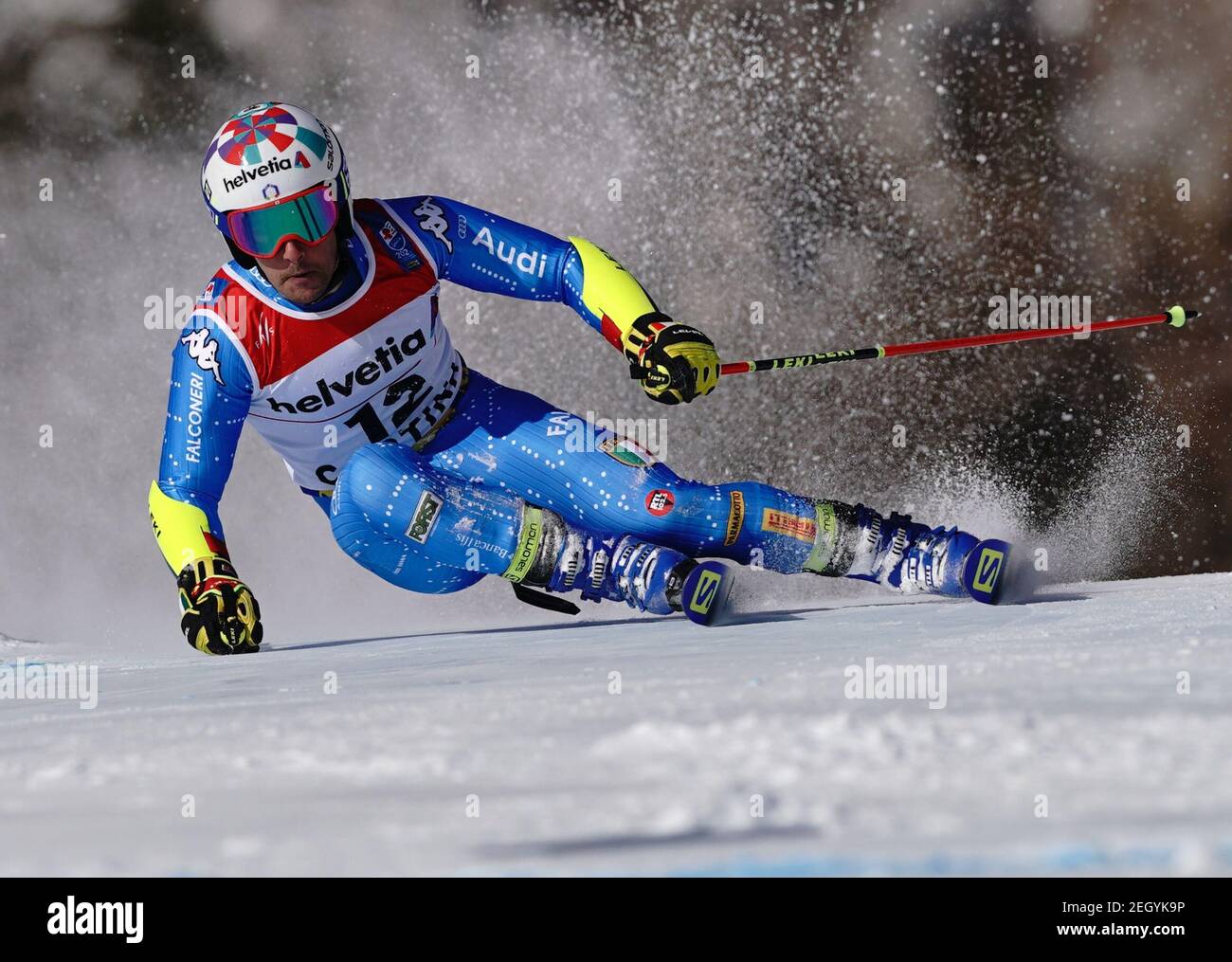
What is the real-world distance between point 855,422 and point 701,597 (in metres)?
2.82

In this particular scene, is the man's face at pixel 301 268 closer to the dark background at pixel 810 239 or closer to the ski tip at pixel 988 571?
the ski tip at pixel 988 571

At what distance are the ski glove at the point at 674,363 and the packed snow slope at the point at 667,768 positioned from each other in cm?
87

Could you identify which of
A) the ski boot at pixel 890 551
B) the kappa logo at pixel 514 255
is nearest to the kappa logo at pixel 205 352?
the kappa logo at pixel 514 255

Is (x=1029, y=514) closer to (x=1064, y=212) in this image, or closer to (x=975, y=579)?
(x=1064, y=212)

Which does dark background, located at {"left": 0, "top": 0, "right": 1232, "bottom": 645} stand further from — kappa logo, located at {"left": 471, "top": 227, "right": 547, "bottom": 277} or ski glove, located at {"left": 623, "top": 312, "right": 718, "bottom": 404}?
ski glove, located at {"left": 623, "top": 312, "right": 718, "bottom": 404}

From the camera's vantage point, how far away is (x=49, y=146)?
571 cm

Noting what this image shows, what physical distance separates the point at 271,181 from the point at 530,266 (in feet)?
1.99

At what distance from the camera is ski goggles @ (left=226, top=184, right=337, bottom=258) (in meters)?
2.71

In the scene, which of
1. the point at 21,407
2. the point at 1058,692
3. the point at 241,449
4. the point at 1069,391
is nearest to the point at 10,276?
the point at 21,407

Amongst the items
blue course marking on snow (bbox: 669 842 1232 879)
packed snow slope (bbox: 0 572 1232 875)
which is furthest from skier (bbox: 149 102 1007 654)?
blue course marking on snow (bbox: 669 842 1232 879)

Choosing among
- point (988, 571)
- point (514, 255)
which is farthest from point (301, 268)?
point (988, 571)

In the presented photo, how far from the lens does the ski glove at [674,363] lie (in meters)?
2.79

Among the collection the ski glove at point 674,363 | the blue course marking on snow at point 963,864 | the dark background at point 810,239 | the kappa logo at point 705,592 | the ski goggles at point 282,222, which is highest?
the dark background at point 810,239

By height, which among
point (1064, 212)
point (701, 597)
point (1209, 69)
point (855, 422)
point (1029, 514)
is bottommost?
point (701, 597)
